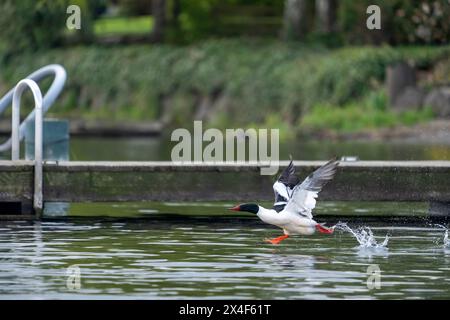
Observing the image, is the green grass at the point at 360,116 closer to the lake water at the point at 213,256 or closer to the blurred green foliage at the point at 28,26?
the blurred green foliage at the point at 28,26

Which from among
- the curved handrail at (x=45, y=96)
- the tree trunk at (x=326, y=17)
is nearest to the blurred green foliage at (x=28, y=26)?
the tree trunk at (x=326, y=17)

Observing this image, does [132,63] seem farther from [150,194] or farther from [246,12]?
[150,194]

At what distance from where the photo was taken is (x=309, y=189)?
20.3 metres

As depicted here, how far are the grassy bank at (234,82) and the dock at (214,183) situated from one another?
22.4 m

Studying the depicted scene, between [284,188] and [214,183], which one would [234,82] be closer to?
[214,183]

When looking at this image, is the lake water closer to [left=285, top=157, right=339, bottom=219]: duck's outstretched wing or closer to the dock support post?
[left=285, top=157, right=339, bottom=219]: duck's outstretched wing

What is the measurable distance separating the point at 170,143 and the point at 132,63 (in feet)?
31.1

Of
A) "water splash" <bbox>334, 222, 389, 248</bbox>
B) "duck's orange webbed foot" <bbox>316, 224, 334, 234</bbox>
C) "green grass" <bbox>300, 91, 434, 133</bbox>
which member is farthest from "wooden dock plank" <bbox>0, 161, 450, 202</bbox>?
"green grass" <bbox>300, 91, 434, 133</bbox>

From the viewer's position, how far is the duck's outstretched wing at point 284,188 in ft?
67.9

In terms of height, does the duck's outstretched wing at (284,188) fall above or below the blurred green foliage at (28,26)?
below

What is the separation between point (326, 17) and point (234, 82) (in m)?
4.41

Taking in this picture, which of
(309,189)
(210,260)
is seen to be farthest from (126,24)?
(210,260)

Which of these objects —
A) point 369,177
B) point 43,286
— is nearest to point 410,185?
point 369,177

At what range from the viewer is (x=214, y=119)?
51812 millimetres
